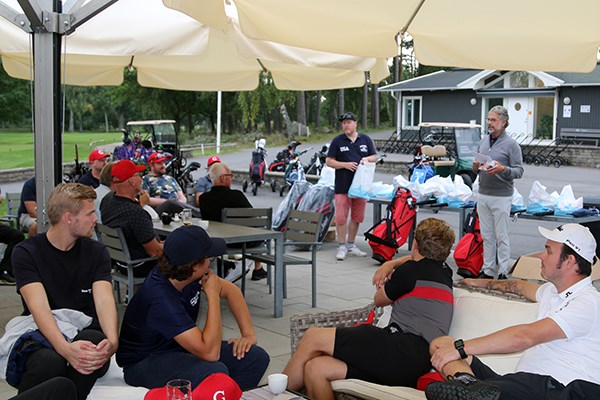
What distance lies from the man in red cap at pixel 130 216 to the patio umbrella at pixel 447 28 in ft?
6.72

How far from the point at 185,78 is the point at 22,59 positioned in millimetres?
2131

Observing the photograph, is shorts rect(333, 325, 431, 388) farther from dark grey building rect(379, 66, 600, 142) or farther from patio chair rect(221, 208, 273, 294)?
dark grey building rect(379, 66, 600, 142)

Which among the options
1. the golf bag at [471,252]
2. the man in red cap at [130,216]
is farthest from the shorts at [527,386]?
the golf bag at [471,252]

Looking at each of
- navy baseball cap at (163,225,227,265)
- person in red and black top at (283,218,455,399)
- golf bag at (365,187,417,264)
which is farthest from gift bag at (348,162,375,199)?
navy baseball cap at (163,225,227,265)

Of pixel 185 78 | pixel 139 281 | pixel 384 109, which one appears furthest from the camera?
pixel 384 109

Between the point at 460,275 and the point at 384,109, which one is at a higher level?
the point at 384,109

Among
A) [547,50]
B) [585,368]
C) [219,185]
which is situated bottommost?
[585,368]

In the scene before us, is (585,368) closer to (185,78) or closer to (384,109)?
(185,78)

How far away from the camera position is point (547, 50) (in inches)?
190

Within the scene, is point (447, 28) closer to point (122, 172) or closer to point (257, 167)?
point (122, 172)

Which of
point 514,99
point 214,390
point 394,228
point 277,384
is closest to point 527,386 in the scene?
point 277,384

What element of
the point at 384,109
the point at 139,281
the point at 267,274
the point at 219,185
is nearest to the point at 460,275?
the point at 267,274

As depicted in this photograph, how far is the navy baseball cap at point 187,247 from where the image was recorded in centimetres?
347

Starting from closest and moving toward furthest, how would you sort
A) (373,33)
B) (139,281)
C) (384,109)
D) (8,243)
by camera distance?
(373,33), (139,281), (8,243), (384,109)
